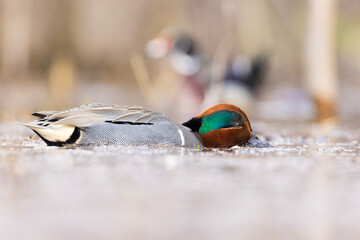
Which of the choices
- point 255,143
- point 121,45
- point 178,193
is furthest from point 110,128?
point 121,45

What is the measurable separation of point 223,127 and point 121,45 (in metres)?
7.41

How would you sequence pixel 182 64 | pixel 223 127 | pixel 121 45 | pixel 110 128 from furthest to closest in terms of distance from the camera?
pixel 121 45 → pixel 182 64 → pixel 223 127 → pixel 110 128

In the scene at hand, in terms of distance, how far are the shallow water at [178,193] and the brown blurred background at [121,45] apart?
17.6 ft

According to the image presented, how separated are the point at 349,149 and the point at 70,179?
2194mm

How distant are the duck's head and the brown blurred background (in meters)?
4.63

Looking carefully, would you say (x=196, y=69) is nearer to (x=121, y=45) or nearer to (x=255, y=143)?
(x=121, y=45)

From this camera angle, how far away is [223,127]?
5164mm

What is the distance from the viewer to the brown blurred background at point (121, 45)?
1070cm

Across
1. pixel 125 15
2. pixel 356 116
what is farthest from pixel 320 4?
pixel 125 15

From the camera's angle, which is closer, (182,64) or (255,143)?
(255,143)

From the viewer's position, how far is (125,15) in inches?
477

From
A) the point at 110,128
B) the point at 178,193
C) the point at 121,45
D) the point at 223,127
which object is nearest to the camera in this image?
the point at 178,193

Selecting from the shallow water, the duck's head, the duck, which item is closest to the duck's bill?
the duck's head

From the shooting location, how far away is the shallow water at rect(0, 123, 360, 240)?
8.61 ft
